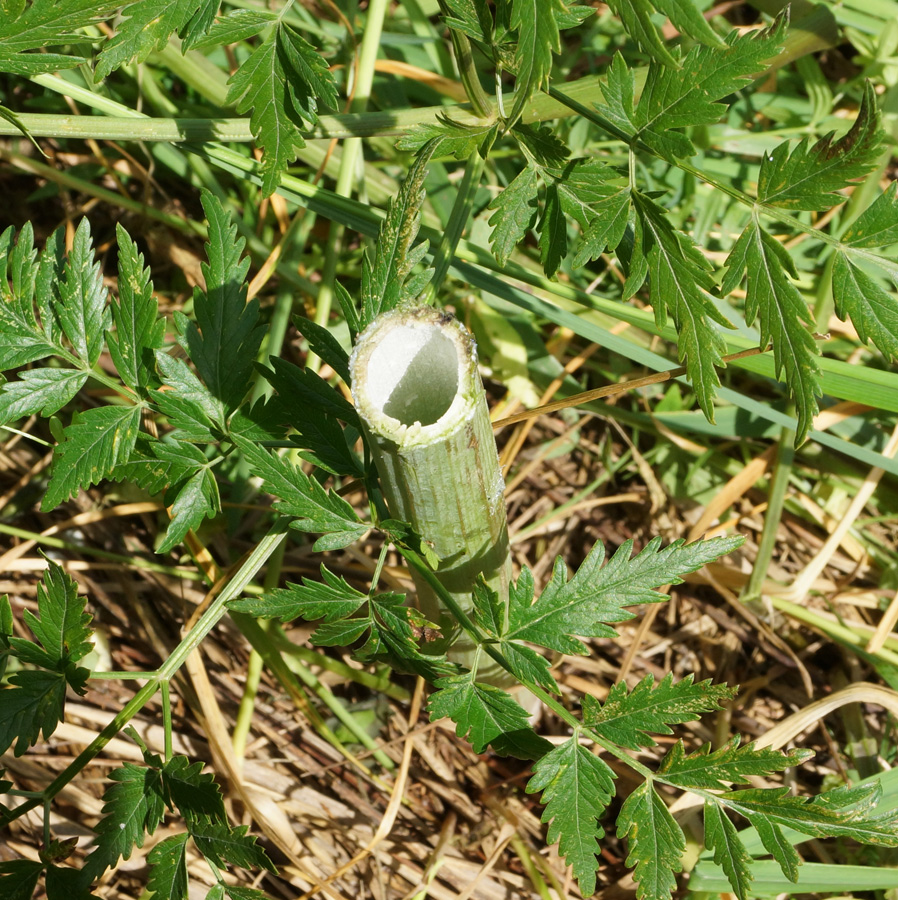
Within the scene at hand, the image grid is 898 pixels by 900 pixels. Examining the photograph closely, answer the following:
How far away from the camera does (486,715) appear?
1290 mm

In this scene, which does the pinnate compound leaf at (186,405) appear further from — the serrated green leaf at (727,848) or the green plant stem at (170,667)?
the serrated green leaf at (727,848)

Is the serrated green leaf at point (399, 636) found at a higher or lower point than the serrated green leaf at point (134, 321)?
lower

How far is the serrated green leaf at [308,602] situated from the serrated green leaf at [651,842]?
20.7 inches

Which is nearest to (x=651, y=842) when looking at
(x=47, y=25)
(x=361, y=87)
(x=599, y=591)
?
(x=599, y=591)

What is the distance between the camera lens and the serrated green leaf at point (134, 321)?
1.49m

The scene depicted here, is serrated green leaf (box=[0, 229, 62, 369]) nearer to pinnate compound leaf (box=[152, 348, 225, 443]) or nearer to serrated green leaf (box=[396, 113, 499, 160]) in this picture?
pinnate compound leaf (box=[152, 348, 225, 443])

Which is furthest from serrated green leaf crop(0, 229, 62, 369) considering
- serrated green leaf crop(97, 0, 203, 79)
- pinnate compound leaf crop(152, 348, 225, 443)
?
serrated green leaf crop(97, 0, 203, 79)

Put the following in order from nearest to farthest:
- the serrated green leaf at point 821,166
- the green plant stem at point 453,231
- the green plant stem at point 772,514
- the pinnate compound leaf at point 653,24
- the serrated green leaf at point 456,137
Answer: the pinnate compound leaf at point 653,24, the serrated green leaf at point 821,166, the serrated green leaf at point 456,137, the green plant stem at point 453,231, the green plant stem at point 772,514

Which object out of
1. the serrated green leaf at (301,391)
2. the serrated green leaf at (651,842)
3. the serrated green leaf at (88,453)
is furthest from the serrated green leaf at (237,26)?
the serrated green leaf at (651,842)

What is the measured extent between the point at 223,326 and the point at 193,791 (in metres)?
0.77

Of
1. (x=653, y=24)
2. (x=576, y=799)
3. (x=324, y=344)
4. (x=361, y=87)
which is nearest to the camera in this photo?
(x=653, y=24)

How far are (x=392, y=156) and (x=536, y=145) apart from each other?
47.5 inches

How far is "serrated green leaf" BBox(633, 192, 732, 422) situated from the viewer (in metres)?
1.30

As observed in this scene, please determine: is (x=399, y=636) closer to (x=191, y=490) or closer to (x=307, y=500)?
(x=307, y=500)
